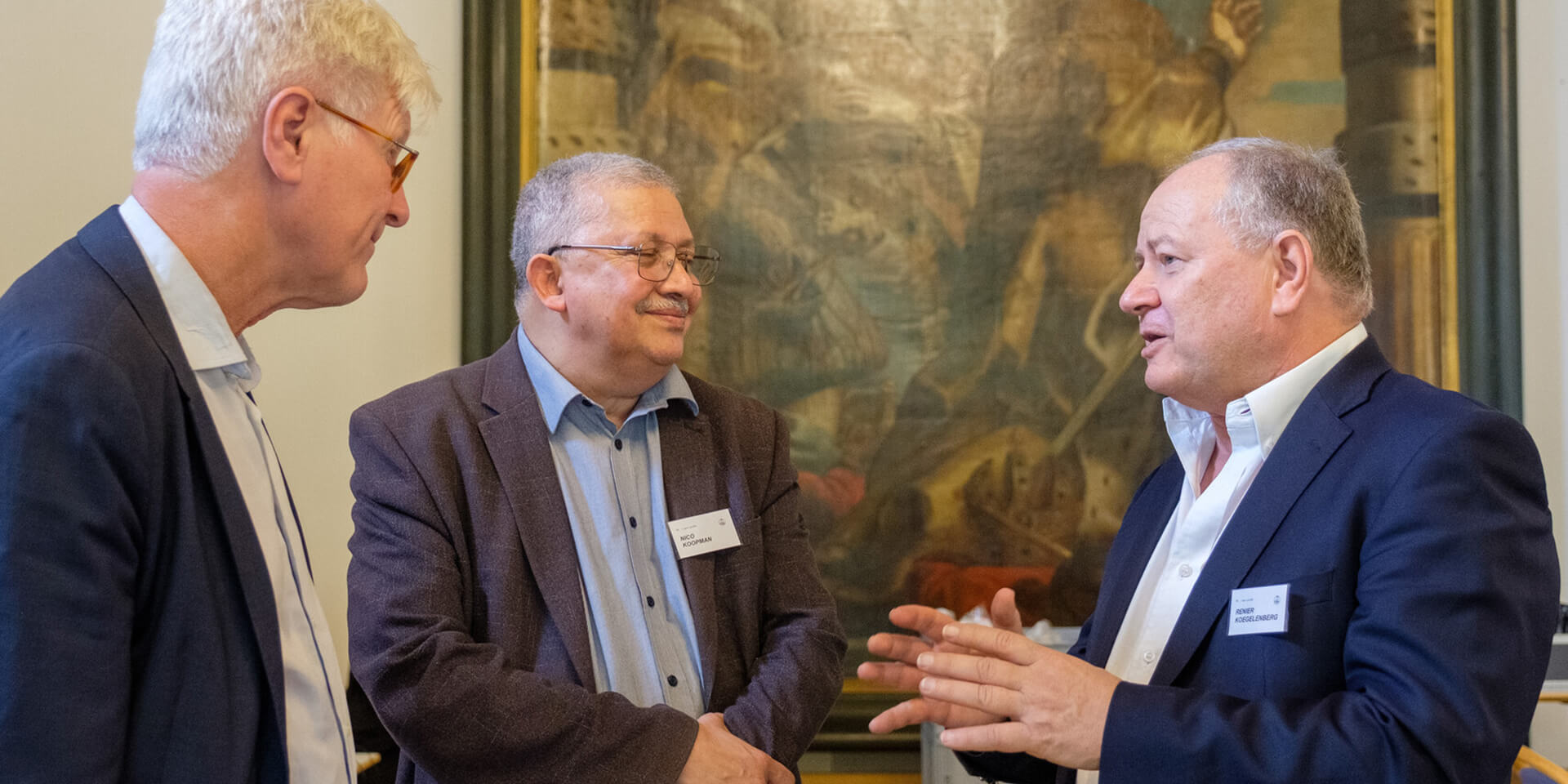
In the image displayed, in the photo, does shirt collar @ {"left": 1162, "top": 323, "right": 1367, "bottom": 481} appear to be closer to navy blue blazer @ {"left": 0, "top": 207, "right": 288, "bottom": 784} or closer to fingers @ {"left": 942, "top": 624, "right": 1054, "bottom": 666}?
fingers @ {"left": 942, "top": 624, "right": 1054, "bottom": 666}

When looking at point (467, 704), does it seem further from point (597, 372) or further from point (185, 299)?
point (185, 299)

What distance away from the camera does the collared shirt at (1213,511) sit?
2080 millimetres

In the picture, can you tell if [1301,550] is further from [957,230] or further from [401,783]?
[957,230]

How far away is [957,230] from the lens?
4887 millimetres

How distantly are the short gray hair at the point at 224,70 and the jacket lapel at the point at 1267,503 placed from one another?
1.54 meters

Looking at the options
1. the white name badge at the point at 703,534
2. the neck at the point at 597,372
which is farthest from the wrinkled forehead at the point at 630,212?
the white name badge at the point at 703,534

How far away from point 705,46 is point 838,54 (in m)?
0.57

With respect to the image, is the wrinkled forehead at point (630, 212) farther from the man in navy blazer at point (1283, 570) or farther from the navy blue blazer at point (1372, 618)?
the navy blue blazer at point (1372, 618)

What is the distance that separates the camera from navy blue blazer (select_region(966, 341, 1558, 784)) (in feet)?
5.36

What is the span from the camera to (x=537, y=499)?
250cm

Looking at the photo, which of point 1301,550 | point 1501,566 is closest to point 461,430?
point 1301,550

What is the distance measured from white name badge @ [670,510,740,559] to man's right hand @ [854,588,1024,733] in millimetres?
560

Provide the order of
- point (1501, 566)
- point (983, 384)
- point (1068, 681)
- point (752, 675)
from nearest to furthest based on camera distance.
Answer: point (1501, 566)
point (1068, 681)
point (752, 675)
point (983, 384)

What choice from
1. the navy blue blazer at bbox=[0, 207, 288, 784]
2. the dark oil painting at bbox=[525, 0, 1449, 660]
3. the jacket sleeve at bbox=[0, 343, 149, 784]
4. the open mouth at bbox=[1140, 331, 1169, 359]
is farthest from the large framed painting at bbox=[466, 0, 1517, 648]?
the jacket sleeve at bbox=[0, 343, 149, 784]
